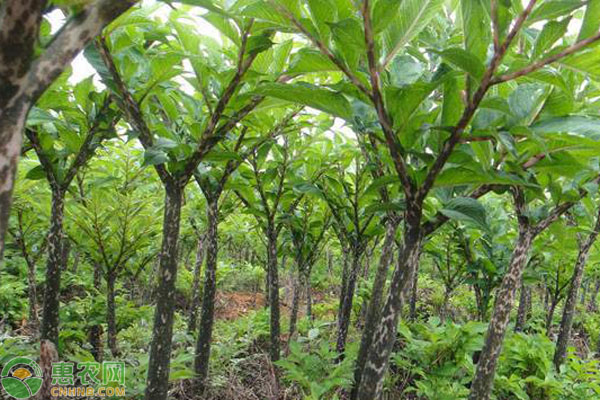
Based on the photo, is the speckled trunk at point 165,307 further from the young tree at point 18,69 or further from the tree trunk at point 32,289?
the tree trunk at point 32,289

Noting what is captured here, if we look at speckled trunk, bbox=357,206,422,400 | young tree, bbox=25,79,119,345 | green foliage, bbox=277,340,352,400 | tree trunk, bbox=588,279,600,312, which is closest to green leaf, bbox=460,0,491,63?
speckled trunk, bbox=357,206,422,400

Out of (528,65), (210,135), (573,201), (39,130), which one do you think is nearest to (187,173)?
(210,135)

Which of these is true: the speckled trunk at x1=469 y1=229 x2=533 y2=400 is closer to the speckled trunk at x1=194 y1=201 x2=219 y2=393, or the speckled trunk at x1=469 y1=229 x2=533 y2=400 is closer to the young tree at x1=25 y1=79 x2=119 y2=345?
the speckled trunk at x1=194 y1=201 x2=219 y2=393

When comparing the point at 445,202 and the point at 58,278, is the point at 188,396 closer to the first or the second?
the point at 58,278

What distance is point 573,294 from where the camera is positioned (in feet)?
14.9

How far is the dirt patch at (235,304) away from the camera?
8.84 meters

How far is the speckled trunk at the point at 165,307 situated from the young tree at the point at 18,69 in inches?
62.3

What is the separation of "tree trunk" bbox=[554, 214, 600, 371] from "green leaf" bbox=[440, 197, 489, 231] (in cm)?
296

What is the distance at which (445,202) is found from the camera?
1.99m

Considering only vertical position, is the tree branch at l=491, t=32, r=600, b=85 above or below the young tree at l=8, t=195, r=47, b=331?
above

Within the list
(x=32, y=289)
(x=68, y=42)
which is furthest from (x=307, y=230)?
(x=68, y=42)

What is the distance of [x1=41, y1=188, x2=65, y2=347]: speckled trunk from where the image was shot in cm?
285

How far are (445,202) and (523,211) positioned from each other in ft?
3.22

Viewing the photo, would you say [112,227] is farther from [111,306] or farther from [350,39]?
[350,39]
